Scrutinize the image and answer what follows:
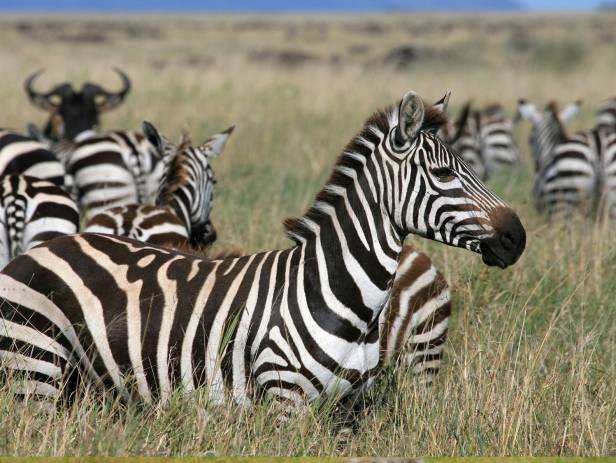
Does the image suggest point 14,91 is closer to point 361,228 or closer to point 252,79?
point 252,79

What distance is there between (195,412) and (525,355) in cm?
185

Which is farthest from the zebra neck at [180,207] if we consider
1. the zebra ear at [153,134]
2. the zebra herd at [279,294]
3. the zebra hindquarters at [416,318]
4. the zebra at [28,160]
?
the zebra hindquarters at [416,318]

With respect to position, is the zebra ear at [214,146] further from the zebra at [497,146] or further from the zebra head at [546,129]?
the zebra at [497,146]

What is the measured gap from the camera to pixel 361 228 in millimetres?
4109

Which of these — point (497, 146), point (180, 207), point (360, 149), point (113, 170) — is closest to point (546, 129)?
point (497, 146)

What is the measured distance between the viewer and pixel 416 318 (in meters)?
4.87

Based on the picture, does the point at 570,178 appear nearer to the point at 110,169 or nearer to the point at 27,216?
the point at 110,169

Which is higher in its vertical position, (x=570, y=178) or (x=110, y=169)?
(x=570, y=178)

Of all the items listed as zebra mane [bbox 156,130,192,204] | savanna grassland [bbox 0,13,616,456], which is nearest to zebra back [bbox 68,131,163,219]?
savanna grassland [bbox 0,13,616,456]

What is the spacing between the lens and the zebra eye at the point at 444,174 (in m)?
4.01

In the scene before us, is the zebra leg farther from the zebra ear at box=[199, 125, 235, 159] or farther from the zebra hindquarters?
the zebra ear at box=[199, 125, 235, 159]

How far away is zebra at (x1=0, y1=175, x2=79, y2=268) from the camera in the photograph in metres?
5.89

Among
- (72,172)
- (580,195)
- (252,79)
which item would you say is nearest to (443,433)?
(72,172)

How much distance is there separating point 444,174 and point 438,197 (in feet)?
0.38
